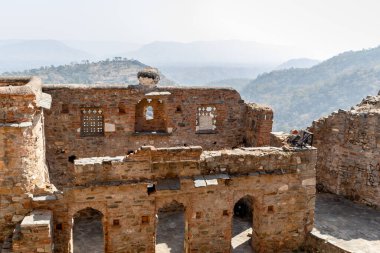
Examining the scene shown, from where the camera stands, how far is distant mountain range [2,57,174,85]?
Answer: 116 meters

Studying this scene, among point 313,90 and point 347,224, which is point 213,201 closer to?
point 347,224

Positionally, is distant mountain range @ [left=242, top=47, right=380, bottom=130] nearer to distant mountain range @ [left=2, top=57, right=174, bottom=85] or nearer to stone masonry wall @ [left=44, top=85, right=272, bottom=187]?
distant mountain range @ [left=2, top=57, right=174, bottom=85]

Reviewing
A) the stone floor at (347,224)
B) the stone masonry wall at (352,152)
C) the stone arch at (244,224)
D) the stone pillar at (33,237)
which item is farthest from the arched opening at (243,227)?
the stone pillar at (33,237)

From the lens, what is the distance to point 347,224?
1639 cm

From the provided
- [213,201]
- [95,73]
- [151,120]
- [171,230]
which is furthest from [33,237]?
[95,73]

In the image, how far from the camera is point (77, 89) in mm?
18172

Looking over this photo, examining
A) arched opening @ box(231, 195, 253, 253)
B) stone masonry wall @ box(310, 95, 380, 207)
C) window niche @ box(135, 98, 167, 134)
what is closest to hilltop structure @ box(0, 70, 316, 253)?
arched opening @ box(231, 195, 253, 253)

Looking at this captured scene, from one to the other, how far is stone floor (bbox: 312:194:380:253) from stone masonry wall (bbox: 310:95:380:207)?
2.20 feet

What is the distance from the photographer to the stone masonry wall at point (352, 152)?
17969mm

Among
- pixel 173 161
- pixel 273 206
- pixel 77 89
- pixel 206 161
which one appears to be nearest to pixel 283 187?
pixel 273 206

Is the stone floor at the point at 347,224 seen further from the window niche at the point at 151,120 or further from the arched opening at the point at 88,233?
the window niche at the point at 151,120

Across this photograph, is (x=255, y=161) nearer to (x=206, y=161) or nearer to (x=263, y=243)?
(x=206, y=161)

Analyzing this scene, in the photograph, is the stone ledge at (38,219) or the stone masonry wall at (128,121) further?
the stone masonry wall at (128,121)

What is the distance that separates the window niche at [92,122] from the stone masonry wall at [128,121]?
10.1 inches
